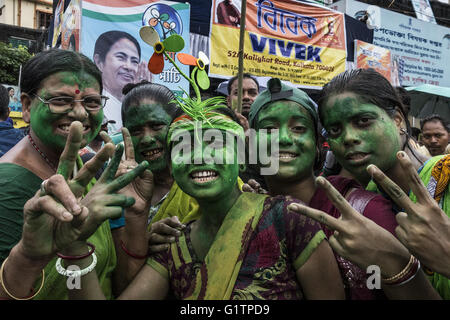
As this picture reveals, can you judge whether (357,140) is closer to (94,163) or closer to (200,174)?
(200,174)

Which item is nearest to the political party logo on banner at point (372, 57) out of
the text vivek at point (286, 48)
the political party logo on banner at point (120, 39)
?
the text vivek at point (286, 48)

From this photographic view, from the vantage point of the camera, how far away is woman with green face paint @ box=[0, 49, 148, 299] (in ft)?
4.30

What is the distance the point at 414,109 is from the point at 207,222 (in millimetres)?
6764

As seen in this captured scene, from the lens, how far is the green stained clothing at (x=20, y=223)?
5.04 feet

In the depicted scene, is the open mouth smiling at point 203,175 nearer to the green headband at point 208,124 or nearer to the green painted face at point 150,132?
the green headband at point 208,124

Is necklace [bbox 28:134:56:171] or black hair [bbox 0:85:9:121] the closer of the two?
necklace [bbox 28:134:56:171]

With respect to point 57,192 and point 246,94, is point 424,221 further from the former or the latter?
point 246,94

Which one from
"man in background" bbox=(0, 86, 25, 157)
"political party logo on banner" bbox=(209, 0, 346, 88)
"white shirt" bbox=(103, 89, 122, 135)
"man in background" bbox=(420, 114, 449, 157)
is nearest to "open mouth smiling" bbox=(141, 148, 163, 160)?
"man in background" bbox=(0, 86, 25, 157)

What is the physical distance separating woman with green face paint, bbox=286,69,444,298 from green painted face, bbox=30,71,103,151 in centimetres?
115

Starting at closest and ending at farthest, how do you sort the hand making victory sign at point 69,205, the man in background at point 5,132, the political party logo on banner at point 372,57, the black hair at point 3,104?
the hand making victory sign at point 69,205
the man in background at point 5,132
the black hair at point 3,104
the political party logo on banner at point 372,57

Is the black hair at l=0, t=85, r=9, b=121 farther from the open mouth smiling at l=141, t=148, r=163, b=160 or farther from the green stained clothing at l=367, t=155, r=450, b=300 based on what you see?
the green stained clothing at l=367, t=155, r=450, b=300

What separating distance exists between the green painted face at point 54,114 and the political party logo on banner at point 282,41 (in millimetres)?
5125

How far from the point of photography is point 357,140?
1718mm

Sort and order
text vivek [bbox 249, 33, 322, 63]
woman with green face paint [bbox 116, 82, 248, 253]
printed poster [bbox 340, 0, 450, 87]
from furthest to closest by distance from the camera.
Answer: printed poster [bbox 340, 0, 450, 87], text vivek [bbox 249, 33, 322, 63], woman with green face paint [bbox 116, 82, 248, 253]
